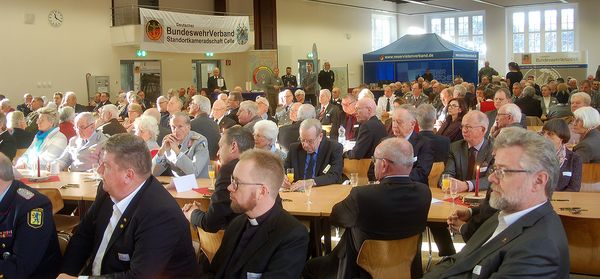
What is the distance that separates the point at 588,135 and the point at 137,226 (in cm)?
468

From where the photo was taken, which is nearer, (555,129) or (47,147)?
(555,129)

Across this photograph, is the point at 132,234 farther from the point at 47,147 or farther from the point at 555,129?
the point at 47,147

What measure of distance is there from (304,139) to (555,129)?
80.2 inches

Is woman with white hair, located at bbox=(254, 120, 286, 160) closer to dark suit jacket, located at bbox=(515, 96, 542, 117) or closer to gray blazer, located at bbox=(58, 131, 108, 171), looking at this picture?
gray blazer, located at bbox=(58, 131, 108, 171)

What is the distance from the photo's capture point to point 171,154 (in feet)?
19.6

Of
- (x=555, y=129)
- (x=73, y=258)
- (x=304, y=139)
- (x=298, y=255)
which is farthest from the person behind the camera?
(x=304, y=139)

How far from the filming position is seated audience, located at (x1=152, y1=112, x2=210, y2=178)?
19.4 ft

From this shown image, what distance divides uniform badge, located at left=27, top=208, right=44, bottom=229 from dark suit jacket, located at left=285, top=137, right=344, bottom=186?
2614 mm

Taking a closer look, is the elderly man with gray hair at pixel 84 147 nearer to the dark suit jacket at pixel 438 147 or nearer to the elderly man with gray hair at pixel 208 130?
the elderly man with gray hair at pixel 208 130

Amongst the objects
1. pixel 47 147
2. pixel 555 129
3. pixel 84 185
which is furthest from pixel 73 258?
pixel 47 147

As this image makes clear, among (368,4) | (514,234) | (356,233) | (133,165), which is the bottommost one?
(356,233)

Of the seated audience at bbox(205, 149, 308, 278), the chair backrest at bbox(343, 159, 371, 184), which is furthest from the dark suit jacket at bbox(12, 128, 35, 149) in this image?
the seated audience at bbox(205, 149, 308, 278)

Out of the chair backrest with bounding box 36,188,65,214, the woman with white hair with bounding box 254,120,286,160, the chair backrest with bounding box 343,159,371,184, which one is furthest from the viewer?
the chair backrest with bounding box 343,159,371,184

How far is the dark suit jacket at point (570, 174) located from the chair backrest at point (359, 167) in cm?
175
